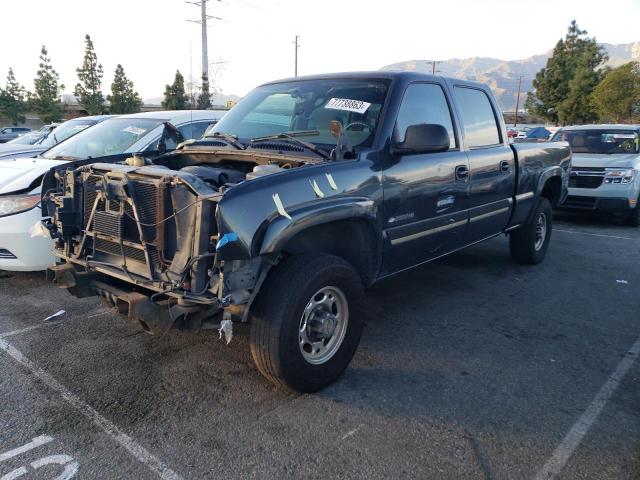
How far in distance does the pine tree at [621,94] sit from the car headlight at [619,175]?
31830 millimetres

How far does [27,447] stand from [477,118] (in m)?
4.31

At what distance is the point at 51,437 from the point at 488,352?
116 inches

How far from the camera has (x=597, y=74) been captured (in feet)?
138

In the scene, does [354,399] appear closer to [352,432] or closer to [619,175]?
[352,432]

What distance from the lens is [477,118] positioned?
488 cm

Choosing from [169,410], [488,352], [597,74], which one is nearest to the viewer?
[169,410]

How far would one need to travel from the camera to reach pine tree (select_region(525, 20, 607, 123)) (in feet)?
137

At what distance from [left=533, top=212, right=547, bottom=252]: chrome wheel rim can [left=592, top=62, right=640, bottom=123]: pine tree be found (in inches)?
1396

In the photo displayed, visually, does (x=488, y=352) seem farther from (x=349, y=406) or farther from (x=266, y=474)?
(x=266, y=474)

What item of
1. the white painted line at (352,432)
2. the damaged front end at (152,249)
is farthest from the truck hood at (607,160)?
the damaged front end at (152,249)

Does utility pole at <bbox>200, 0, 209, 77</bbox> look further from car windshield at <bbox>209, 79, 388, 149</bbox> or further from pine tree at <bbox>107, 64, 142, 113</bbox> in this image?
car windshield at <bbox>209, 79, 388, 149</bbox>

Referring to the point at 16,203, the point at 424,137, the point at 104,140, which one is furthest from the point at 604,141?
the point at 16,203

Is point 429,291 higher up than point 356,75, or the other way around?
point 356,75

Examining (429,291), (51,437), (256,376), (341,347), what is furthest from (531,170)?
(51,437)
